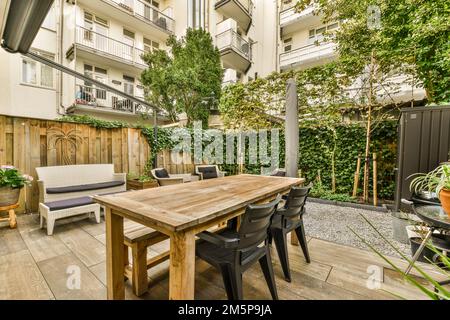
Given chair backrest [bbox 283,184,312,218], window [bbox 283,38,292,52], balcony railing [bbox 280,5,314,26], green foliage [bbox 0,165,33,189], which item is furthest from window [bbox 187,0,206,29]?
chair backrest [bbox 283,184,312,218]

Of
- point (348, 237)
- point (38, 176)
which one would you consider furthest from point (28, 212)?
point (348, 237)

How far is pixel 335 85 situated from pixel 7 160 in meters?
6.82

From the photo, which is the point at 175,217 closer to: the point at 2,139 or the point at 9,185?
the point at 9,185

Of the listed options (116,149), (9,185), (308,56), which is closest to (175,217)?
(9,185)

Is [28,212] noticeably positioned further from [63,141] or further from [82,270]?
[82,270]

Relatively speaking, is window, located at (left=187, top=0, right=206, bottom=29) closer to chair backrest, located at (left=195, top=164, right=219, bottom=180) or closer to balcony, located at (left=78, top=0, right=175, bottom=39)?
balcony, located at (left=78, top=0, right=175, bottom=39)

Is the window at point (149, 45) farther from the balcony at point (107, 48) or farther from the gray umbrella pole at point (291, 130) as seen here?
the gray umbrella pole at point (291, 130)

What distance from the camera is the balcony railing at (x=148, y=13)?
875 centimetres

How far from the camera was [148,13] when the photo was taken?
9.49 meters

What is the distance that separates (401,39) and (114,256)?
596 cm

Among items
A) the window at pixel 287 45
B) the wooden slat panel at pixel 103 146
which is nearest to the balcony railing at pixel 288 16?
the window at pixel 287 45

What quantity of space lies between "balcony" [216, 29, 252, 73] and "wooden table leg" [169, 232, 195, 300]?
31.5ft

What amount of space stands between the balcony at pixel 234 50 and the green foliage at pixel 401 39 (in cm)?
478

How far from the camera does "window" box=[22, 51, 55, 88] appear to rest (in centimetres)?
693
